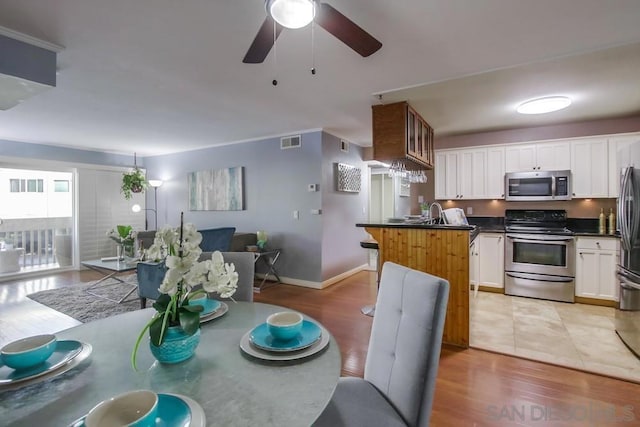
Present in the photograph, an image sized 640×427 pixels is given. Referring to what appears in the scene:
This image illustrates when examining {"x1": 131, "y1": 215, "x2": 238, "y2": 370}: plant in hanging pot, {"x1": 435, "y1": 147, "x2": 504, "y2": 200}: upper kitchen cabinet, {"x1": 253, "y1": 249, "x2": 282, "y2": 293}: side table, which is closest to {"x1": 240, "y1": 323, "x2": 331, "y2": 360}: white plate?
{"x1": 131, "y1": 215, "x2": 238, "y2": 370}: plant in hanging pot

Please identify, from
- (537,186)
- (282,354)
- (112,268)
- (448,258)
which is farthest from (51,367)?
(537,186)

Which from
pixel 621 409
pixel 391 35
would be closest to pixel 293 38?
pixel 391 35

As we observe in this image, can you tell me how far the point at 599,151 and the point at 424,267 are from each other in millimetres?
3212

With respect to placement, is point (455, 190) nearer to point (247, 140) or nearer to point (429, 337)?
point (247, 140)

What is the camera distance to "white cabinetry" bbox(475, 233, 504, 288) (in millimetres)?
4363

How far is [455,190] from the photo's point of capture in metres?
4.97

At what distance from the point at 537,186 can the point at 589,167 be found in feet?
2.03

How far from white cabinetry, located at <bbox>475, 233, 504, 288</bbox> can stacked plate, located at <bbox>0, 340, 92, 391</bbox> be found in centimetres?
449

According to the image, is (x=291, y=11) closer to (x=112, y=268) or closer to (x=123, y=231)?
(x=112, y=268)

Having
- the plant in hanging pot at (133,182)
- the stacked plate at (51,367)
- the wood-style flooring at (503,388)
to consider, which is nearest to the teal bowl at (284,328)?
the stacked plate at (51,367)

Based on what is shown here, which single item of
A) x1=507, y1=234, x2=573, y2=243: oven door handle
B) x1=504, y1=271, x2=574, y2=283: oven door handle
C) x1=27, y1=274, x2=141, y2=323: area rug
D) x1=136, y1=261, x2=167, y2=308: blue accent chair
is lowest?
x1=27, y1=274, x2=141, y2=323: area rug

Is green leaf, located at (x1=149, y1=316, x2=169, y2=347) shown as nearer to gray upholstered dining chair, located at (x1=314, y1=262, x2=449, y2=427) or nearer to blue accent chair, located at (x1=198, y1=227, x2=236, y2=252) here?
gray upholstered dining chair, located at (x1=314, y1=262, x2=449, y2=427)

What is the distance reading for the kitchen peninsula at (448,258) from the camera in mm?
2756

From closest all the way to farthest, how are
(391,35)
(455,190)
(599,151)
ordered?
(391,35)
(599,151)
(455,190)
